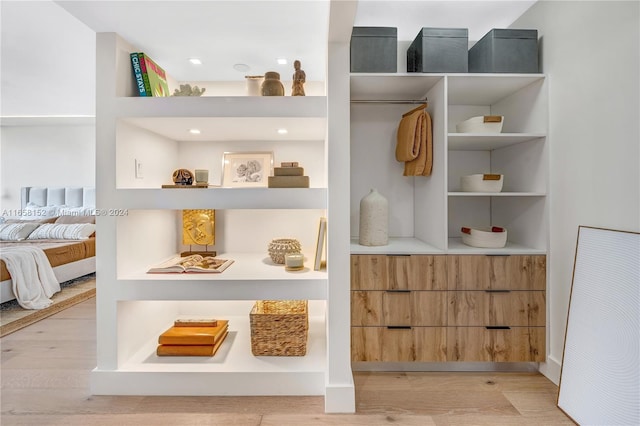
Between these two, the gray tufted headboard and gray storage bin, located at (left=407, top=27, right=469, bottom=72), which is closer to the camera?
gray storage bin, located at (left=407, top=27, right=469, bottom=72)

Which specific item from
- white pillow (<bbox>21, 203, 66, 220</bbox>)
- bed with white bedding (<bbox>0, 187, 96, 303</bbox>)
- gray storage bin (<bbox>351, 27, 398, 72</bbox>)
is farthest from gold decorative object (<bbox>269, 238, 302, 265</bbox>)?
white pillow (<bbox>21, 203, 66, 220</bbox>)

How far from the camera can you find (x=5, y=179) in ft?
19.9

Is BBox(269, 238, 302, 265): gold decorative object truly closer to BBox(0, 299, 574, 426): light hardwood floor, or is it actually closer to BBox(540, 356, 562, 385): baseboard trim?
BBox(0, 299, 574, 426): light hardwood floor

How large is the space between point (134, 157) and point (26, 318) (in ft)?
7.83

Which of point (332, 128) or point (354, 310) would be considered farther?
point (354, 310)

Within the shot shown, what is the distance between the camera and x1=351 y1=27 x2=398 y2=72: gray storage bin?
83.4 inches

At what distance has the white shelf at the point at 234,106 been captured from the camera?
1871 millimetres

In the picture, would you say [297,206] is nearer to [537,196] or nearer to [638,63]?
[537,196]

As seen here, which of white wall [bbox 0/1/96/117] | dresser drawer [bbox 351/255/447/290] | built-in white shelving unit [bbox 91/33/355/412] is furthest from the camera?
white wall [bbox 0/1/96/117]

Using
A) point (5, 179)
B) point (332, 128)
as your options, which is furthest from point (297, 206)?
point (5, 179)

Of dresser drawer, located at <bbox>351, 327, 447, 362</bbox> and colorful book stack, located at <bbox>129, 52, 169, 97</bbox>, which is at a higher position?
colorful book stack, located at <bbox>129, 52, 169, 97</bbox>

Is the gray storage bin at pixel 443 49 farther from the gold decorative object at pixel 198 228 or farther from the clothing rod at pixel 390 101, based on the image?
the gold decorative object at pixel 198 228

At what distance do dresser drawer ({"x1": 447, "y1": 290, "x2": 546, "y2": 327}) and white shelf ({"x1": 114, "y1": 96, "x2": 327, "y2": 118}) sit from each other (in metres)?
1.49

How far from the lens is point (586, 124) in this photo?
1.78m
